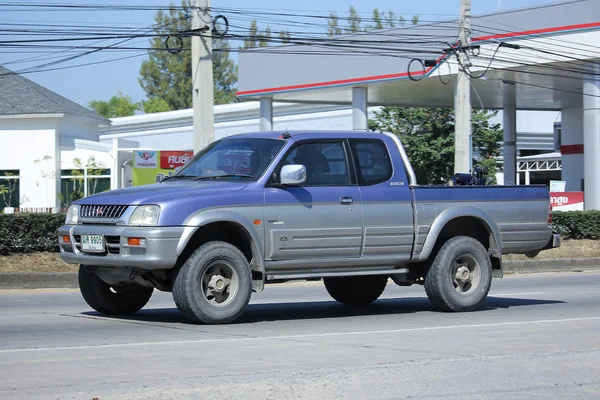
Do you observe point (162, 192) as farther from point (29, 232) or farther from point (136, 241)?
point (29, 232)

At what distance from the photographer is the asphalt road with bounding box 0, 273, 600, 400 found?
6.79 metres

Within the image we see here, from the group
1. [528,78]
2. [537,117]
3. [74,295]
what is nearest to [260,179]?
[74,295]

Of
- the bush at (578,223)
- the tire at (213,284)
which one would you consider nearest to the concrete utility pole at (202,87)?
the bush at (578,223)

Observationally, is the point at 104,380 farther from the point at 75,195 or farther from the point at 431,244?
the point at 75,195

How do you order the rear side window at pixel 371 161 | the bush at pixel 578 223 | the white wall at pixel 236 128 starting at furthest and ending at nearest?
the white wall at pixel 236 128
the bush at pixel 578 223
the rear side window at pixel 371 161

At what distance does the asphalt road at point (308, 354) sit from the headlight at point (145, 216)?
3.58ft

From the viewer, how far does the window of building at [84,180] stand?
4284cm

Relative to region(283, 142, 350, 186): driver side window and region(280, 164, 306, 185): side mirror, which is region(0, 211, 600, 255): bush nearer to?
region(283, 142, 350, 186): driver side window

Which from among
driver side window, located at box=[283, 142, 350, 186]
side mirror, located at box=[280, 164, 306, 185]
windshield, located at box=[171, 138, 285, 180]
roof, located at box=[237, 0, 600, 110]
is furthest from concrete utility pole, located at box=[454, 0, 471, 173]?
side mirror, located at box=[280, 164, 306, 185]

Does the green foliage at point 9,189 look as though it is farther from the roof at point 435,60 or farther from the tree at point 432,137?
the tree at point 432,137

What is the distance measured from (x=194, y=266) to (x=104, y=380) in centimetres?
290

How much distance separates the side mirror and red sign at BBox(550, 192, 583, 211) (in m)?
22.1

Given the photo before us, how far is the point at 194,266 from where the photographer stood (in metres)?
9.85

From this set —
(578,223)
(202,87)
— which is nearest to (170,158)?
(202,87)
